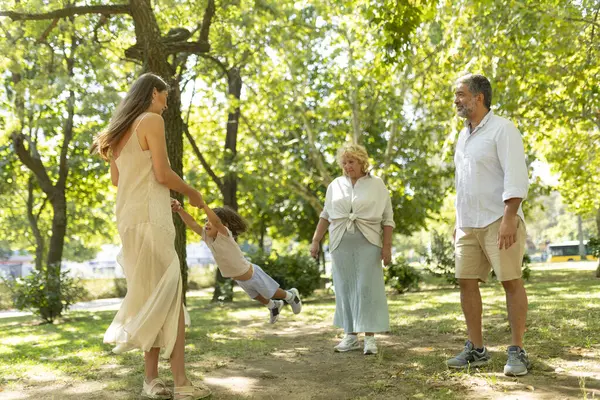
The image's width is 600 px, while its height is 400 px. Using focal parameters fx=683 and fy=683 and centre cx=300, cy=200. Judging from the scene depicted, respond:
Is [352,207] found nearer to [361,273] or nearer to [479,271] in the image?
[361,273]

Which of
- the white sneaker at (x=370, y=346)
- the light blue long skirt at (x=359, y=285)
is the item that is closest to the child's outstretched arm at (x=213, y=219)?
the light blue long skirt at (x=359, y=285)

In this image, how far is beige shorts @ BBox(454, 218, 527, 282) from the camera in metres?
5.27

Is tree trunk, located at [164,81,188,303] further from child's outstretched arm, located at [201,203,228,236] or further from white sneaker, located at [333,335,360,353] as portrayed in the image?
white sneaker, located at [333,335,360,353]

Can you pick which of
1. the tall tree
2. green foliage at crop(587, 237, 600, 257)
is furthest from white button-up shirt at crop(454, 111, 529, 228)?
green foliage at crop(587, 237, 600, 257)

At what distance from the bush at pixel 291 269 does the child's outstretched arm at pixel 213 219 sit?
11010 millimetres

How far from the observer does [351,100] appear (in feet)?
68.3

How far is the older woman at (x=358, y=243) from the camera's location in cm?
711

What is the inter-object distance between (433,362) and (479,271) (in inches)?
38.3

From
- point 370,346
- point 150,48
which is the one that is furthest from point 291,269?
point 370,346

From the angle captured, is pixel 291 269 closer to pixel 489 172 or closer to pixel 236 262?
pixel 236 262

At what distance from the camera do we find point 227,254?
7.09m

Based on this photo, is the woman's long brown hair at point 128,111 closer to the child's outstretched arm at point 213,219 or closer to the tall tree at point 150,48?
the child's outstretched arm at point 213,219

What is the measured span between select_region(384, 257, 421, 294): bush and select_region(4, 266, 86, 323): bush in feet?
27.5

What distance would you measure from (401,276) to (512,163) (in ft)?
46.6
